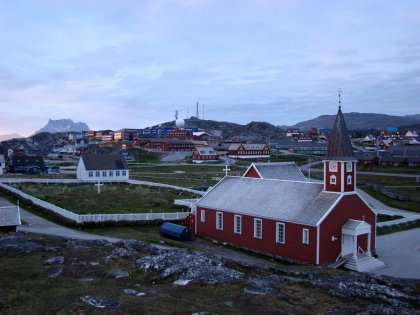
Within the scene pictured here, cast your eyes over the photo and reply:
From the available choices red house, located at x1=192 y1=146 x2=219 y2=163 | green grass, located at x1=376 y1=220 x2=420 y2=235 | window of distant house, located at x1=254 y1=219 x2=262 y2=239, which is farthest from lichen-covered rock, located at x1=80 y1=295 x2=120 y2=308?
red house, located at x1=192 y1=146 x2=219 y2=163

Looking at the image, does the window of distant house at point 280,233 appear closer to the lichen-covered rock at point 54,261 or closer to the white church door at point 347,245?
the white church door at point 347,245

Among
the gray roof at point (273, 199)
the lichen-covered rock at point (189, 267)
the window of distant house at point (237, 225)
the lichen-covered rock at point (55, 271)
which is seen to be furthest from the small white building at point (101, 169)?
the lichen-covered rock at point (55, 271)

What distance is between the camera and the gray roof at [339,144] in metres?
30.8

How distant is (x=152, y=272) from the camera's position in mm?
19953

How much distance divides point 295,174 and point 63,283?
29039mm

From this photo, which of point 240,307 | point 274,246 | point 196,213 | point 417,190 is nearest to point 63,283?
point 240,307

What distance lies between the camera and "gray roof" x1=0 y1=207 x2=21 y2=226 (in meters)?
30.7

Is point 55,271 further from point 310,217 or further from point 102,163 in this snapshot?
point 102,163

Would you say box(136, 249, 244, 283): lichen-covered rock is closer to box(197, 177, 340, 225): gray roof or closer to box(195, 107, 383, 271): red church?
box(195, 107, 383, 271): red church

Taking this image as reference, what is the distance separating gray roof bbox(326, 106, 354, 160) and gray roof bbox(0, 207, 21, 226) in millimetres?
21018

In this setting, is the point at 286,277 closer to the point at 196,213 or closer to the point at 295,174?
the point at 196,213

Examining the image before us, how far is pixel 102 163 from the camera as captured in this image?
70625mm

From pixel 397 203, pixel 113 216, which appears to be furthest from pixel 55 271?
pixel 397 203

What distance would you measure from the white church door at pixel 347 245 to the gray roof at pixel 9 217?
68.6 feet
